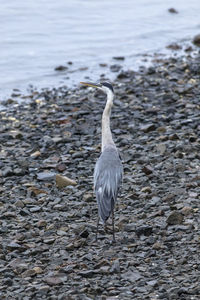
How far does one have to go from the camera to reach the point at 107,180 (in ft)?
28.5

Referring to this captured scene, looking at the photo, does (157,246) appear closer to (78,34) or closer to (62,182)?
(62,182)

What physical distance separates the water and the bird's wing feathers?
7780mm

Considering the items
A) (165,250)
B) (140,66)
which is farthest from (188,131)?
(140,66)

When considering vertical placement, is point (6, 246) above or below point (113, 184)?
below

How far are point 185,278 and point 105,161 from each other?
7.78 feet

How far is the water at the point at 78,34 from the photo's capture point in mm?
18578

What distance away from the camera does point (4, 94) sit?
16359 mm

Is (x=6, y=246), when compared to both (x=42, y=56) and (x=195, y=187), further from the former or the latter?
(x=42, y=56)

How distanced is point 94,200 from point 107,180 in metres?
Result: 0.94

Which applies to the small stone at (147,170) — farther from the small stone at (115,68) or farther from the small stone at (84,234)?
the small stone at (115,68)

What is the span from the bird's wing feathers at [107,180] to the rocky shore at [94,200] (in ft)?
1.40

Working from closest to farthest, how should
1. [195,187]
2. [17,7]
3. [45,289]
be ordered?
1. [45,289]
2. [195,187]
3. [17,7]

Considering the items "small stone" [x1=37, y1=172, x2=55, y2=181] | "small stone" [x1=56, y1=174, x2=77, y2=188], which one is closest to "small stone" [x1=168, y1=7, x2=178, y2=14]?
"small stone" [x1=37, y1=172, x2=55, y2=181]

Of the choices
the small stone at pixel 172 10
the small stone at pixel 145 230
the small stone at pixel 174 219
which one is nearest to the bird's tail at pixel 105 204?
the small stone at pixel 145 230
